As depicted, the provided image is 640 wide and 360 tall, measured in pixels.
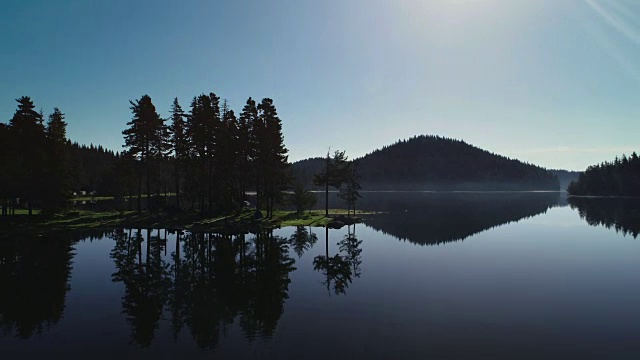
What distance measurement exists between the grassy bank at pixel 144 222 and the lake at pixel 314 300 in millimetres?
8556

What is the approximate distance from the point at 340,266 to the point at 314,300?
10324mm

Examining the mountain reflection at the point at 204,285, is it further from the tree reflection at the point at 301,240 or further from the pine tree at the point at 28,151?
the pine tree at the point at 28,151

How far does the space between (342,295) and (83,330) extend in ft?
46.3

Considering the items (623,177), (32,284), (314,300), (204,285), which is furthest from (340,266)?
(623,177)

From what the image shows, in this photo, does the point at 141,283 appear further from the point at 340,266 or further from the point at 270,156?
the point at 270,156

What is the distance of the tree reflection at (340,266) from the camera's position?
27823 mm

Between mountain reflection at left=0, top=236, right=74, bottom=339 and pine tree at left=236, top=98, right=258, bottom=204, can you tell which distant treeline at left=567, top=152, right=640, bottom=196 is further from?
mountain reflection at left=0, top=236, right=74, bottom=339

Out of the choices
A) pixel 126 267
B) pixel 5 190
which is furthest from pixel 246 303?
pixel 5 190

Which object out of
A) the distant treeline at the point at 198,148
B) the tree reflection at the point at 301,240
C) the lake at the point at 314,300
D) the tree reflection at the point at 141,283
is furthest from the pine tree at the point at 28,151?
the tree reflection at the point at 301,240

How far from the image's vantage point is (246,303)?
2284 cm

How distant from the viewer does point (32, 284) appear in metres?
26.9

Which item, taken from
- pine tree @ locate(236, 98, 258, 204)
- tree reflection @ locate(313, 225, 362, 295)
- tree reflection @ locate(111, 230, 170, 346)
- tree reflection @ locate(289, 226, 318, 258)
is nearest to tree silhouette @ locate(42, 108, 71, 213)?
tree reflection @ locate(111, 230, 170, 346)

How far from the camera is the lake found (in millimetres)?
17031

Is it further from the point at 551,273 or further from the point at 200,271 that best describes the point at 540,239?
the point at 200,271
